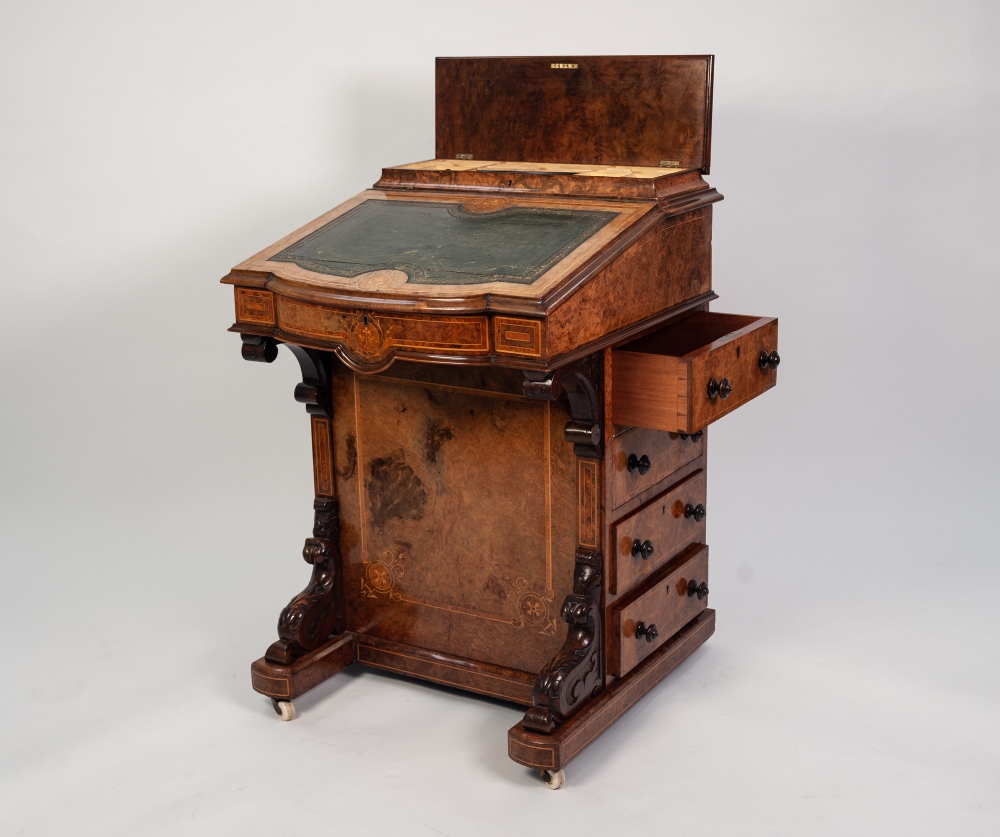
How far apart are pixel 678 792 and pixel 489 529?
75cm

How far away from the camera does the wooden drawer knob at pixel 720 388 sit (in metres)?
3.14

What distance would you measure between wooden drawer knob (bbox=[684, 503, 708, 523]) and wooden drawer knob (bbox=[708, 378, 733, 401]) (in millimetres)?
503

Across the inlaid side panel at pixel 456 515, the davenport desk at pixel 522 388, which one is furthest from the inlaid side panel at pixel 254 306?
the inlaid side panel at pixel 456 515

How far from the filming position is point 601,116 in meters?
3.60

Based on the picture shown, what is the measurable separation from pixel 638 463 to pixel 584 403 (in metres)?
0.29

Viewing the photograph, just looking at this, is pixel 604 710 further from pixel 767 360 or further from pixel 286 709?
pixel 767 360

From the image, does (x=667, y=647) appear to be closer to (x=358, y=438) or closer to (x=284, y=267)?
(x=358, y=438)

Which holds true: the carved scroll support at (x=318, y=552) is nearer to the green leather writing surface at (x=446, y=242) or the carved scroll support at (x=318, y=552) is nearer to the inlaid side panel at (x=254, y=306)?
the inlaid side panel at (x=254, y=306)

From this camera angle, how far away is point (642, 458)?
Answer: 129 inches

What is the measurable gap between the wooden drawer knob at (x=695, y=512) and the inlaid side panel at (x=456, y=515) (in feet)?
1.65

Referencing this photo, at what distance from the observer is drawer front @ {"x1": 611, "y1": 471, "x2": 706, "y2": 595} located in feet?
10.7

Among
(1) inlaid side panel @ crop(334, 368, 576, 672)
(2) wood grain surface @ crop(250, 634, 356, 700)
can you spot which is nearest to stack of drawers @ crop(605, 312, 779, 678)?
(1) inlaid side panel @ crop(334, 368, 576, 672)

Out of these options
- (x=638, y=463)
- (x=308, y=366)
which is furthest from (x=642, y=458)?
(x=308, y=366)

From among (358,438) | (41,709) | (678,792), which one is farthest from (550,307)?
(41,709)
